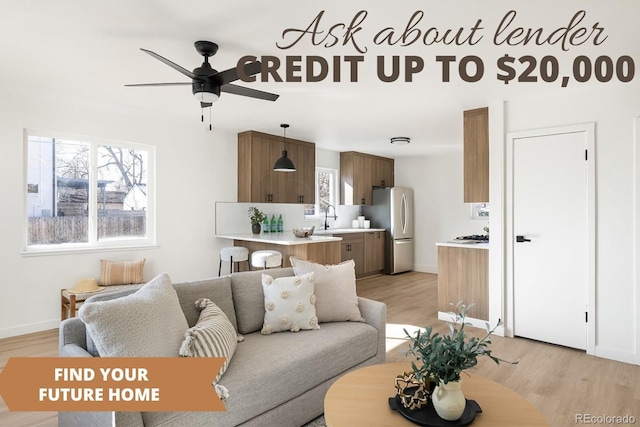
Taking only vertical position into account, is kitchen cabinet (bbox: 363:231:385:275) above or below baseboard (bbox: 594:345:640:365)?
above

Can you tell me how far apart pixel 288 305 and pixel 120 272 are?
2705 mm

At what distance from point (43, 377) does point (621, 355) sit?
413 centimetres

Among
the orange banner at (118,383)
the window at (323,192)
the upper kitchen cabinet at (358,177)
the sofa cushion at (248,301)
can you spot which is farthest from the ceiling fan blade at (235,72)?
the upper kitchen cabinet at (358,177)

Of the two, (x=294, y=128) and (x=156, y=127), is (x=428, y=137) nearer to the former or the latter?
(x=294, y=128)

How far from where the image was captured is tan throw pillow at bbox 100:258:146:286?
165 inches

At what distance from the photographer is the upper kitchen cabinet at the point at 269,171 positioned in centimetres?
547

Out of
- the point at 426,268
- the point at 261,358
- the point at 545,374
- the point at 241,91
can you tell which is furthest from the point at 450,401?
the point at 426,268

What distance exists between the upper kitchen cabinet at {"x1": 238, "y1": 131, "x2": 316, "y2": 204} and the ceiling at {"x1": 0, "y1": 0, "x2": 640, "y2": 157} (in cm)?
117

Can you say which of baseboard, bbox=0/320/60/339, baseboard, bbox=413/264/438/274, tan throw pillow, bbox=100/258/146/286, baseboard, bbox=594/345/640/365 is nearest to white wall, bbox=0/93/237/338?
baseboard, bbox=0/320/60/339

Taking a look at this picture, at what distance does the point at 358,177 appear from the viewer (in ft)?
23.8

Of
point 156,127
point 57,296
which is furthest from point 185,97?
point 57,296

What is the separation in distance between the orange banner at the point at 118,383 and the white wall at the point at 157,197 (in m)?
2.49

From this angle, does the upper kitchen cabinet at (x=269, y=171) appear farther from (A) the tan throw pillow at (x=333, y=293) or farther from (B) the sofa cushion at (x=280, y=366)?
(B) the sofa cushion at (x=280, y=366)

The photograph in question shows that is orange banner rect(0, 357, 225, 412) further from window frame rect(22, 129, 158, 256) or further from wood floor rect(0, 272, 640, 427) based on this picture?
window frame rect(22, 129, 158, 256)
